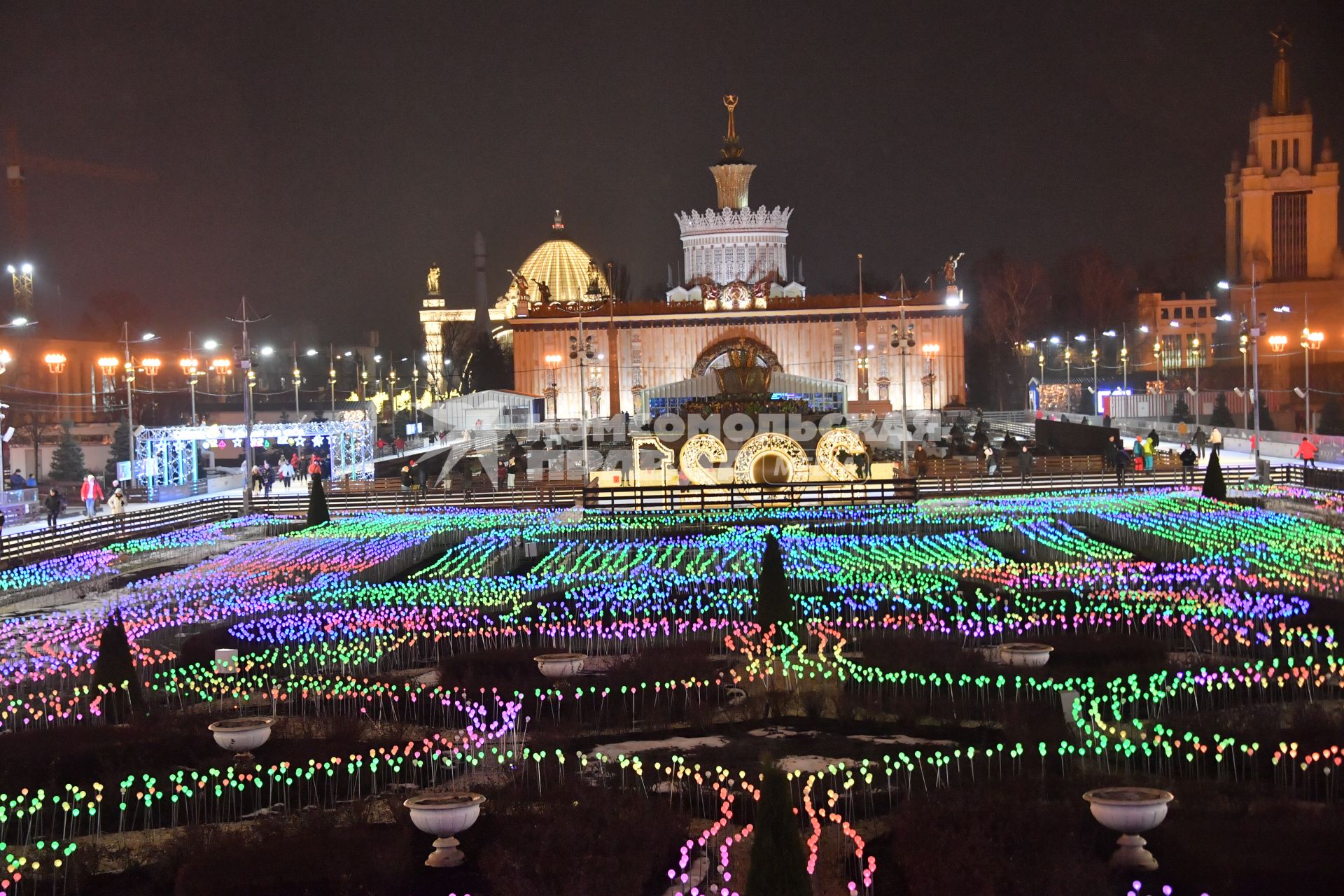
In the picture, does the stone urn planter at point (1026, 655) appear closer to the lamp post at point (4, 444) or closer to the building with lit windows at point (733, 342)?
the lamp post at point (4, 444)

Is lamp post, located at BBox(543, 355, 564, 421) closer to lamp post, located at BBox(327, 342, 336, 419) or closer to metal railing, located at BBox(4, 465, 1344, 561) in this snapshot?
lamp post, located at BBox(327, 342, 336, 419)

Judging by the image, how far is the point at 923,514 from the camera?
34.2m

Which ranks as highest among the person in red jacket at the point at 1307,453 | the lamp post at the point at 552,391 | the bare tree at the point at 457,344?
the bare tree at the point at 457,344

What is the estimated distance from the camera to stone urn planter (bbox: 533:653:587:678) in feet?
57.7

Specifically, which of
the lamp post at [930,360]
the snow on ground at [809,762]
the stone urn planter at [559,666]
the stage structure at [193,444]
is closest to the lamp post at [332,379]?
the stage structure at [193,444]

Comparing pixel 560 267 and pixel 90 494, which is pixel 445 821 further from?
pixel 560 267

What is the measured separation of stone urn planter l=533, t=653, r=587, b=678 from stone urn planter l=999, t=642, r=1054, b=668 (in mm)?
4882

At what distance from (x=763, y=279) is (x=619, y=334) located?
8150 millimetres

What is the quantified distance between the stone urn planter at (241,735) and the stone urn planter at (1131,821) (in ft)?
24.7

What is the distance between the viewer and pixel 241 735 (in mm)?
14172

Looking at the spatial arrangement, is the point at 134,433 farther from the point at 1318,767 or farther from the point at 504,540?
the point at 1318,767

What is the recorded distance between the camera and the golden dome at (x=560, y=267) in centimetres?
11694

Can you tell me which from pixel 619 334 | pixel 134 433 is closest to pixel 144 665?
pixel 134 433

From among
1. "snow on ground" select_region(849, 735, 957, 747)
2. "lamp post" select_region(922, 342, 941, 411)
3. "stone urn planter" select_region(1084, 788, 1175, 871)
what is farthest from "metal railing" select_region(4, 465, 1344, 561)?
"lamp post" select_region(922, 342, 941, 411)
